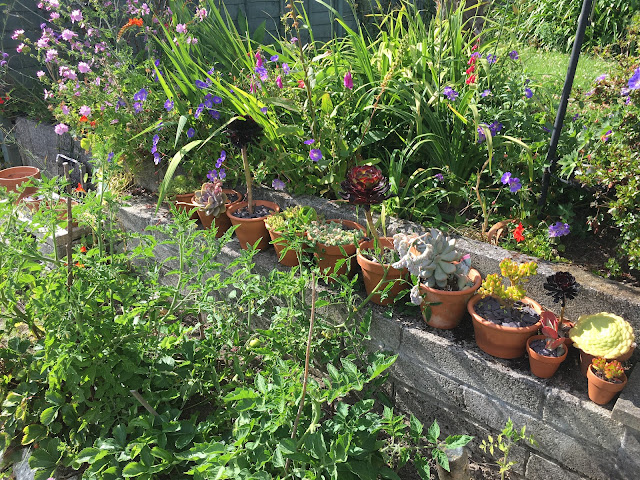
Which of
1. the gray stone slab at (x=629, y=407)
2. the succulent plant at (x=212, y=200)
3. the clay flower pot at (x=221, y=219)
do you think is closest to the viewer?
the gray stone slab at (x=629, y=407)

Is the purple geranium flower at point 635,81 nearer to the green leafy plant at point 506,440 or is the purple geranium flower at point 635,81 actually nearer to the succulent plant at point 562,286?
the succulent plant at point 562,286

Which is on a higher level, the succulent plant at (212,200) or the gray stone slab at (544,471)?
the succulent plant at (212,200)

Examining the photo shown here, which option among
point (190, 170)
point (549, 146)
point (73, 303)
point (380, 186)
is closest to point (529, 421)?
point (380, 186)

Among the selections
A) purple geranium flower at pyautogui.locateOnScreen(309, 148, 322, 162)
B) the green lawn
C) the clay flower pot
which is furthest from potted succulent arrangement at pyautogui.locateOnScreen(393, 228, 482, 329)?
the green lawn

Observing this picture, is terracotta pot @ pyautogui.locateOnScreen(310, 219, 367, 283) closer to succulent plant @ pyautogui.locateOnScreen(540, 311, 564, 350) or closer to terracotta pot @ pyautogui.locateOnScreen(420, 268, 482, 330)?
terracotta pot @ pyautogui.locateOnScreen(420, 268, 482, 330)

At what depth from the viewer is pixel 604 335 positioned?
151 centimetres

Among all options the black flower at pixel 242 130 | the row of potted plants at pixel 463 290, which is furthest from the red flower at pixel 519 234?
the black flower at pixel 242 130

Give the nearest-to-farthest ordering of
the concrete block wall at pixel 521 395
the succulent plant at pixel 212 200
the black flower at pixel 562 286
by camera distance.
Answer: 1. the concrete block wall at pixel 521 395
2. the black flower at pixel 562 286
3. the succulent plant at pixel 212 200

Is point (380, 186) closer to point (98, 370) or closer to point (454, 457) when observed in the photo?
point (454, 457)

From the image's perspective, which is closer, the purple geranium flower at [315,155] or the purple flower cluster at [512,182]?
the purple flower cluster at [512,182]

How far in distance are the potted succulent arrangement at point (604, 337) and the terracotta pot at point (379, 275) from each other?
0.64 metres

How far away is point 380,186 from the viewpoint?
1836 millimetres

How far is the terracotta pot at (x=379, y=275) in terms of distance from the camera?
1886 mm

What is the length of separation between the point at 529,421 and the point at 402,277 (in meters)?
0.68
